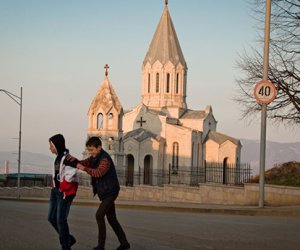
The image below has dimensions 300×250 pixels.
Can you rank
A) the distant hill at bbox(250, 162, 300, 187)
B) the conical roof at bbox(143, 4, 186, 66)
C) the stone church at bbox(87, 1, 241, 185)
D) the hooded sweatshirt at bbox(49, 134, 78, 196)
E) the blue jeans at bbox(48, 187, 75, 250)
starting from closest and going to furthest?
the blue jeans at bbox(48, 187, 75, 250), the hooded sweatshirt at bbox(49, 134, 78, 196), the distant hill at bbox(250, 162, 300, 187), the stone church at bbox(87, 1, 241, 185), the conical roof at bbox(143, 4, 186, 66)

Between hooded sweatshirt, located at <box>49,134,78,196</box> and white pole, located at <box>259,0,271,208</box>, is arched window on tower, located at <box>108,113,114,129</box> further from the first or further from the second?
hooded sweatshirt, located at <box>49,134,78,196</box>

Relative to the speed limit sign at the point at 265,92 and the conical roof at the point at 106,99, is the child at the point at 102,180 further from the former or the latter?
the conical roof at the point at 106,99

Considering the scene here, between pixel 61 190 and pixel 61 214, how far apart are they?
1.09 ft

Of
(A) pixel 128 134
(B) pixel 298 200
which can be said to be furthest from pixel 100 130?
(B) pixel 298 200

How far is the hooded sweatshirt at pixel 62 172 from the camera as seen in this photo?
955 centimetres

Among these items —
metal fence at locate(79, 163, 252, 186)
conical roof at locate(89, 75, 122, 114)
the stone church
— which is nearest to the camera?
metal fence at locate(79, 163, 252, 186)

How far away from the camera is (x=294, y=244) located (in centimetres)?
1144

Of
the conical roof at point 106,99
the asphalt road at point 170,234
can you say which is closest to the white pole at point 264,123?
the asphalt road at point 170,234

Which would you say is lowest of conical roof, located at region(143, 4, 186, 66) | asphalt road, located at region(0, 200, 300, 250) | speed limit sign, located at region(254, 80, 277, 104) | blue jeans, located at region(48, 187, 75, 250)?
asphalt road, located at region(0, 200, 300, 250)

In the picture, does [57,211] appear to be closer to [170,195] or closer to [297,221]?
[297,221]

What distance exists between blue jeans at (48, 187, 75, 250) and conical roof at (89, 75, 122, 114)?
2018 inches

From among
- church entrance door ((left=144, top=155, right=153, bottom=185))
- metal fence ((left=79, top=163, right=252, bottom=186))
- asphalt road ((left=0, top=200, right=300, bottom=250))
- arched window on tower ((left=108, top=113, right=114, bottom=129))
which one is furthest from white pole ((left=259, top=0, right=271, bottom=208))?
church entrance door ((left=144, top=155, right=153, bottom=185))

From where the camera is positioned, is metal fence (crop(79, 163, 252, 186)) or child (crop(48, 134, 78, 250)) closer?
child (crop(48, 134, 78, 250))

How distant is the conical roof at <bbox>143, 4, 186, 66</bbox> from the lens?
73.2 m
